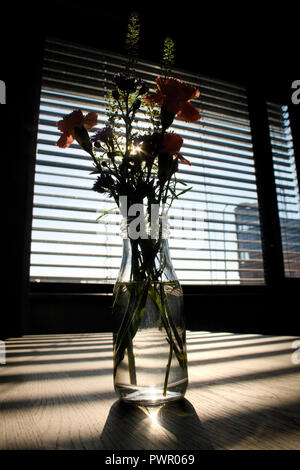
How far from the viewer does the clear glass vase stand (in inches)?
14.9

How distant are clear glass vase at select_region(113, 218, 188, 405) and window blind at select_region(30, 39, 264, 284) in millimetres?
1139

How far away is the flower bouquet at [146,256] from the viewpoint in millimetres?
382

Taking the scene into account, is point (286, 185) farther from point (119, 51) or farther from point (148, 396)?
point (148, 396)

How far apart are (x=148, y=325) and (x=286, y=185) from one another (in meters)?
2.33

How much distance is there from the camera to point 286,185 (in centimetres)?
242

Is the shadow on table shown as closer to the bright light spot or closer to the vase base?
the vase base

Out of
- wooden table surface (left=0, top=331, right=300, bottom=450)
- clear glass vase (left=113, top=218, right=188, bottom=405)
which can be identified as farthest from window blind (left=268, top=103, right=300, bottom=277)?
clear glass vase (left=113, top=218, right=188, bottom=405)

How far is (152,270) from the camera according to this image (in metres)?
0.41

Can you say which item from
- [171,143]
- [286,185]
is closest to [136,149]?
[171,143]

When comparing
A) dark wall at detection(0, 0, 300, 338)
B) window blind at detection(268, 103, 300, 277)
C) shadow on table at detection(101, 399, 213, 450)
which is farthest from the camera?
window blind at detection(268, 103, 300, 277)

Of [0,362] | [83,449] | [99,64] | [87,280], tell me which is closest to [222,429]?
[83,449]

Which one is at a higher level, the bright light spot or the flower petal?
the flower petal

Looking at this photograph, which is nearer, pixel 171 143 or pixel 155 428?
pixel 155 428

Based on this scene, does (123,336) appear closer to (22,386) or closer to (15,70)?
(22,386)
